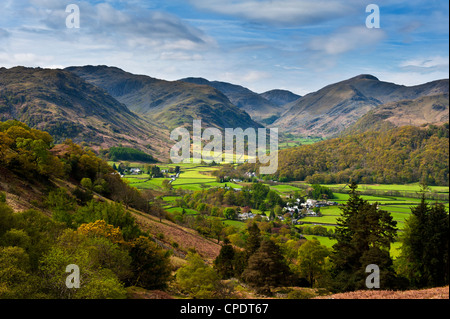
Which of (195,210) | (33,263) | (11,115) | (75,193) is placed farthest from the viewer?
(11,115)

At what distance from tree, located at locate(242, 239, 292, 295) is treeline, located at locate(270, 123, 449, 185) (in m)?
134

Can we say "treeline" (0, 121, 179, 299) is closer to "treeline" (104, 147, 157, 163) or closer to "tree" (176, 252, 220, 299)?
"tree" (176, 252, 220, 299)

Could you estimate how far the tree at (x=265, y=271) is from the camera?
99.5 feet

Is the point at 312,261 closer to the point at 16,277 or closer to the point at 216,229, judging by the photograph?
the point at 216,229

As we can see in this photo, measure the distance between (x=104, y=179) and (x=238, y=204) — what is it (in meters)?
62.8

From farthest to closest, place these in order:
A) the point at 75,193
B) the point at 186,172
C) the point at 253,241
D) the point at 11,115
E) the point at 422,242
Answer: the point at 11,115 → the point at 186,172 → the point at 75,193 → the point at 253,241 → the point at 422,242

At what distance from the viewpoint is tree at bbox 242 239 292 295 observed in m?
30.3

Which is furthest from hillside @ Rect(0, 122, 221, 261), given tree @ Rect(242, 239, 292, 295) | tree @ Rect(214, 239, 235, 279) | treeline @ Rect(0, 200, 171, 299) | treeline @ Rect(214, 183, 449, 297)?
treeline @ Rect(214, 183, 449, 297)

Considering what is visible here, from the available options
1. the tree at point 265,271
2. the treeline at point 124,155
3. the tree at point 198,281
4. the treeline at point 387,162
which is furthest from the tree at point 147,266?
the treeline at point 124,155

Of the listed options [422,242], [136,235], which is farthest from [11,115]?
[422,242]

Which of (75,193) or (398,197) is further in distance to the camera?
(398,197)

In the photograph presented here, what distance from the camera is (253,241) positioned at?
38.0m

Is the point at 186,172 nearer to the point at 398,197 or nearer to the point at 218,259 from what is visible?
the point at 398,197

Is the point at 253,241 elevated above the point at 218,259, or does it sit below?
above
